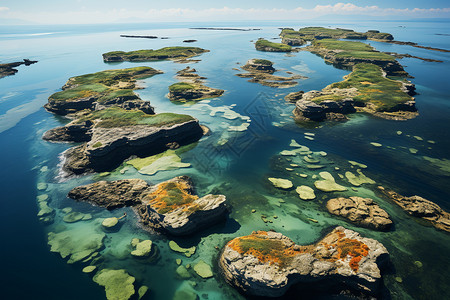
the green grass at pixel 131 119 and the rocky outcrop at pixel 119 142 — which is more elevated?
the green grass at pixel 131 119

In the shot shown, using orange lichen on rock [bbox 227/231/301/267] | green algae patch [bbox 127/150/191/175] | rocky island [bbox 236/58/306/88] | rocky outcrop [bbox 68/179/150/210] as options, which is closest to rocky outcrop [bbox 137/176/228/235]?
rocky outcrop [bbox 68/179/150/210]

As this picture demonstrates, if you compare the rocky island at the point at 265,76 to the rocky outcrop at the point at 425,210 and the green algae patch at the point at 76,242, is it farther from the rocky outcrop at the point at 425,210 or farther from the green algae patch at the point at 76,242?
the green algae patch at the point at 76,242

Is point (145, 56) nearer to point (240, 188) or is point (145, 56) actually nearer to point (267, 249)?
point (240, 188)

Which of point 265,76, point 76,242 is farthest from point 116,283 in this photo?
point 265,76

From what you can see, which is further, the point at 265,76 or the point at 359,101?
Answer: the point at 265,76

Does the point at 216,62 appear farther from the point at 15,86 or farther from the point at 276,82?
the point at 15,86

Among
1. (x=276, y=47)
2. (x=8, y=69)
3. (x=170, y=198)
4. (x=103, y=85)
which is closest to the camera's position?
(x=170, y=198)

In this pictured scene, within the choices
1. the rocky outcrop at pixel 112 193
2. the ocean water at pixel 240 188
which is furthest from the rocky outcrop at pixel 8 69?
the rocky outcrop at pixel 112 193
